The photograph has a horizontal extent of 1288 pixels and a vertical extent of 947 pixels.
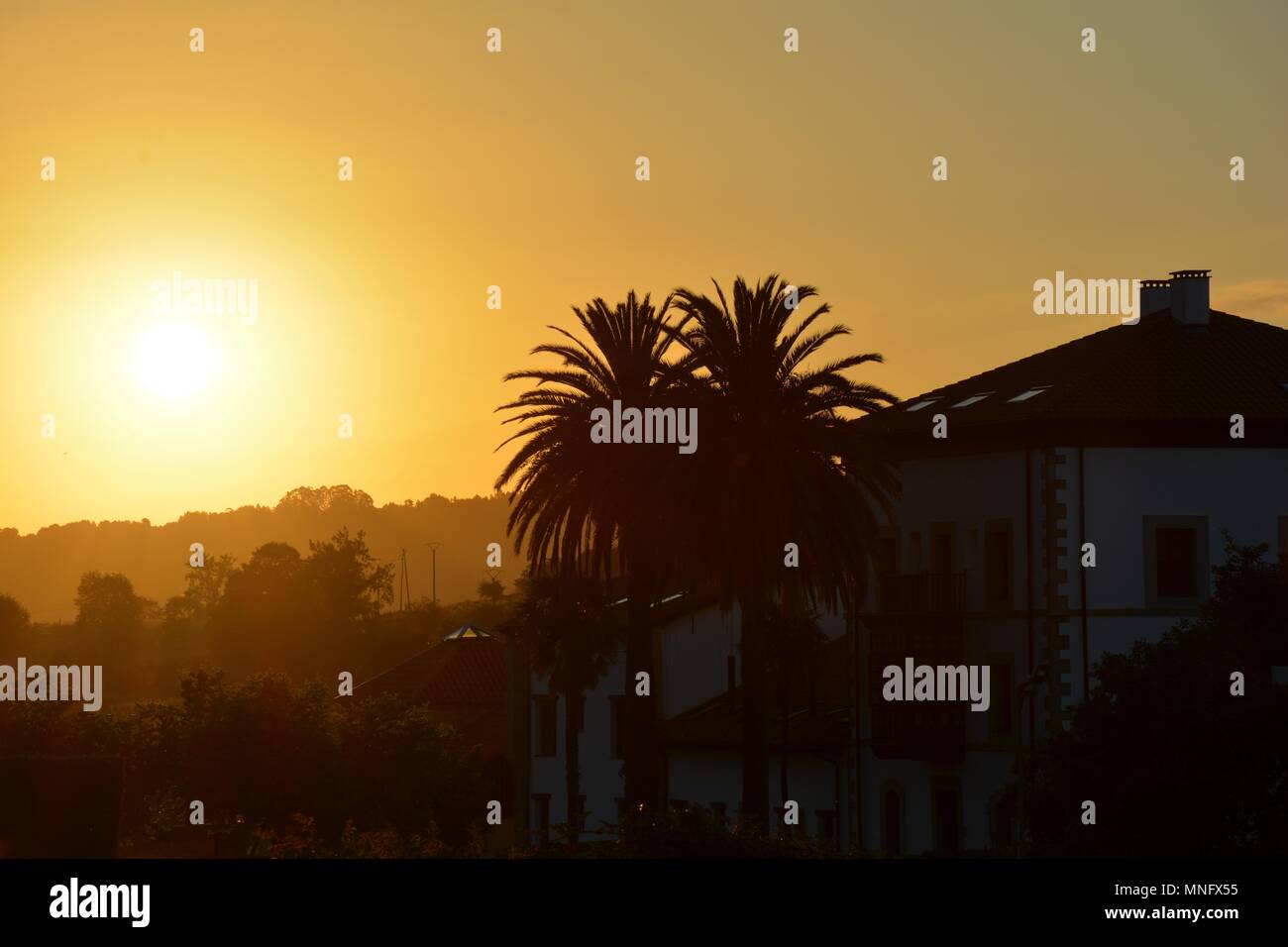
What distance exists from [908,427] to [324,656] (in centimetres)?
14195

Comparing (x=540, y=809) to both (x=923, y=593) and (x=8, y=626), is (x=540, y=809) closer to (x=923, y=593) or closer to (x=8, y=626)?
(x=923, y=593)

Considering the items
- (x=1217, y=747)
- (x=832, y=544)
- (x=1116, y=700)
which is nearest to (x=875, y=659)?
(x=832, y=544)

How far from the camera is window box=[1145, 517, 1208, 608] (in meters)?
57.8

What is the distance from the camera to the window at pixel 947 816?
6009 centimetres

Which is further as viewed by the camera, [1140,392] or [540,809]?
[540,809]

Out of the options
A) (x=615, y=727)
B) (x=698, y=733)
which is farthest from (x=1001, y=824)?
(x=615, y=727)

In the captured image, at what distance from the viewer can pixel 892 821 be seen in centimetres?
6319

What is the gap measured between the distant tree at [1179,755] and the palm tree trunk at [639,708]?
48.5ft

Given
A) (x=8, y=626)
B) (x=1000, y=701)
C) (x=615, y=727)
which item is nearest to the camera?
(x=1000, y=701)

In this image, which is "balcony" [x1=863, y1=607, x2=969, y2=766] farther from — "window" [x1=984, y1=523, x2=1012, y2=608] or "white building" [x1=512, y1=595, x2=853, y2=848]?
"white building" [x1=512, y1=595, x2=853, y2=848]

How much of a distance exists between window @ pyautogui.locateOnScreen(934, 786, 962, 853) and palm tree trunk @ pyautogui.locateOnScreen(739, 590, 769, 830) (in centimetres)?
961

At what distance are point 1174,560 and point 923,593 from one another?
8277mm

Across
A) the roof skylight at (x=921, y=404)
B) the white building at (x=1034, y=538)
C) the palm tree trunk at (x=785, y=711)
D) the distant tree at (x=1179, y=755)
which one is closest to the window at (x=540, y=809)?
the palm tree trunk at (x=785, y=711)
